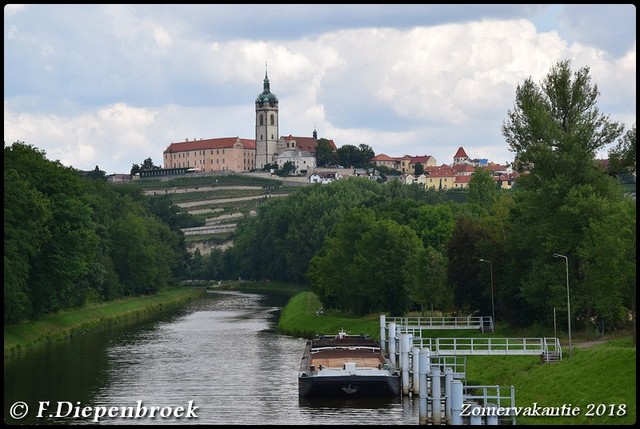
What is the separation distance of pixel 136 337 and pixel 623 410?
58904 millimetres

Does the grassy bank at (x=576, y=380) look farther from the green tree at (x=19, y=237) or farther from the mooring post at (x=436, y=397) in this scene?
the green tree at (x=19, y=237)

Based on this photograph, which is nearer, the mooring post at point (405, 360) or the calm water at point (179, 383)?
the calm water at point (179, 383)

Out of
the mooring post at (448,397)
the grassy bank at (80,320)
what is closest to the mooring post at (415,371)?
the mooring post at (448,397)

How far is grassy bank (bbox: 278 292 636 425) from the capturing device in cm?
4588

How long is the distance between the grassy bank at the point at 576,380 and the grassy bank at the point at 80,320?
34.1 meters

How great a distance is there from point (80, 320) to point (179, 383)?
1591 inches

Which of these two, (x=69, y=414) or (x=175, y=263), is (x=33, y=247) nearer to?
(x=69, y=414)

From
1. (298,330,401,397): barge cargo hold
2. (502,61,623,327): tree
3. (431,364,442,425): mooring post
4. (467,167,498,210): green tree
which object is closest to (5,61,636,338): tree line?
(502,61,623,327): tree

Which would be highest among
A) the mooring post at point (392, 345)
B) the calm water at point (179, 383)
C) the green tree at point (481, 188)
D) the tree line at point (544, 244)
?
the green tree at point (481, 188)

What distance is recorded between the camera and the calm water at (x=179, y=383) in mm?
54625

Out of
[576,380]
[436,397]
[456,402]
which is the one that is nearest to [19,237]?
[436,397]

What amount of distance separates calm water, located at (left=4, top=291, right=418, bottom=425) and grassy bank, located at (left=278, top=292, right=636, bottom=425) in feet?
16.2

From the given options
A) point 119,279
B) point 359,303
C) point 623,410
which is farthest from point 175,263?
point 623,410

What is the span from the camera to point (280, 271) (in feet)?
620
